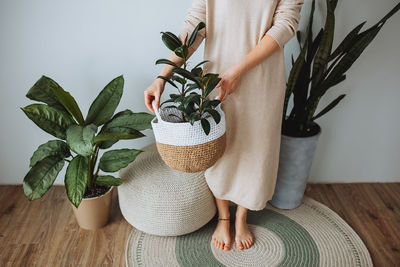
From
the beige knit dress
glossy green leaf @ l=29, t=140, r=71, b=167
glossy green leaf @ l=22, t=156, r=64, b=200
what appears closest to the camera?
the beige knit dress

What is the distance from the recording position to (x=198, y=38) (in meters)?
1.23

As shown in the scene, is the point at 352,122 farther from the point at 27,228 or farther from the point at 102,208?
the point at 27,228

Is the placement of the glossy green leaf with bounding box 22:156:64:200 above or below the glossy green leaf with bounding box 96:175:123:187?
above

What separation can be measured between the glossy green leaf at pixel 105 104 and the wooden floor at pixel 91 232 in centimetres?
58

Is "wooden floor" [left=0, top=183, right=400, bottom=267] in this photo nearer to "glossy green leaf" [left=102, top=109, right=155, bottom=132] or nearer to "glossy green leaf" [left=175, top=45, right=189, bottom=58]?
"glossy green leaf" [left=102, top=109, right=155, bottom=132]

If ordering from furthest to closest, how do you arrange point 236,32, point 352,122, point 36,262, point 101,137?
point 352,122, point 36,262, point 101,137, point 236,32

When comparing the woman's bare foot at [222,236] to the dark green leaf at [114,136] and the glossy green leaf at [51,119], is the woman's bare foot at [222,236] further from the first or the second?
the glossy green leaf at [51,119]

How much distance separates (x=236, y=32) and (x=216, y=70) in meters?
0.16

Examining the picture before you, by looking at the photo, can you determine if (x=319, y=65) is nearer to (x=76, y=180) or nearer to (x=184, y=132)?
(x=184, y=132)

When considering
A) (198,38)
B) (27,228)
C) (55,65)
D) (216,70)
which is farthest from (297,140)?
(27,228)

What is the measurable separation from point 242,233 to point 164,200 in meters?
0.41

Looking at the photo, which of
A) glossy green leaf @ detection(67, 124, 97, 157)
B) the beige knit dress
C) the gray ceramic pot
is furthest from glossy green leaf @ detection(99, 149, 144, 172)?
the gray ceramic pot

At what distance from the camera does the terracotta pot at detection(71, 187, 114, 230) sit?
157 centimetres

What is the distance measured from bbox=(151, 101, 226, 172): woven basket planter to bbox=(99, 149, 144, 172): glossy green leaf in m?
0.40
